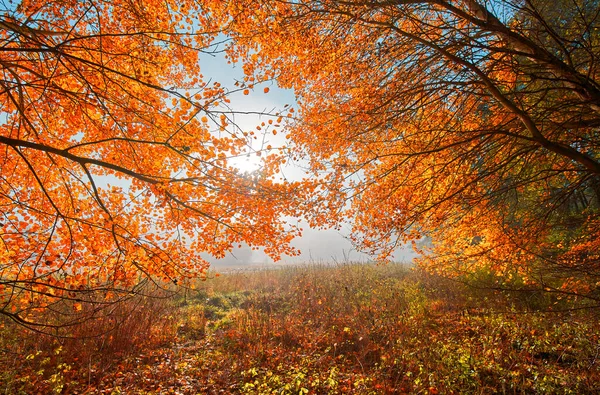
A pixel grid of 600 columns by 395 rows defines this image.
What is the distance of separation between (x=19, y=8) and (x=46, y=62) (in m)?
0.70

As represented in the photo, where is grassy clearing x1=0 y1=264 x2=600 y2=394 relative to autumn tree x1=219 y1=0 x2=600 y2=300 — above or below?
below

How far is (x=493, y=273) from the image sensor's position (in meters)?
9.48

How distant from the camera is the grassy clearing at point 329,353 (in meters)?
4.07

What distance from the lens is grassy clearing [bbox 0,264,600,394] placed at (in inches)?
160

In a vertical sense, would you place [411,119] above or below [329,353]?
above

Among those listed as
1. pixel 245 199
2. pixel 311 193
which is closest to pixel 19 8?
pixel 245 199

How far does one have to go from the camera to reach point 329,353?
5609 millimetres

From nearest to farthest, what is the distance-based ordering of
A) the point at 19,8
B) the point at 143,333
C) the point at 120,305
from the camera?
the point at 19,8
the point at 143,333
the point at 120,305

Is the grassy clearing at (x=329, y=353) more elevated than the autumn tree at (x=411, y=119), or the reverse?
the autumn tree at (x=411, y=119)

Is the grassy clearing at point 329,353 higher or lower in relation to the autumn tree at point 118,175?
lower

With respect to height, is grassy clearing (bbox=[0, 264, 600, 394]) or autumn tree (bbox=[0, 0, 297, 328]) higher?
autumn tree (bbox=[0, 0, 297, 328])

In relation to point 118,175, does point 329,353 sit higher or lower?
lower

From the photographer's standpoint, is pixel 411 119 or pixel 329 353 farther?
pixel 329 353

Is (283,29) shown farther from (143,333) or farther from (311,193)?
(143,333)
